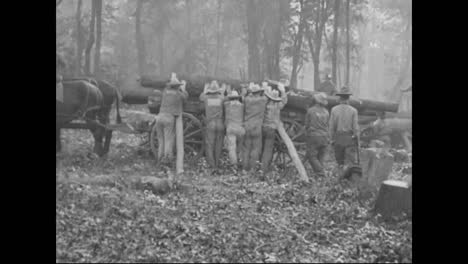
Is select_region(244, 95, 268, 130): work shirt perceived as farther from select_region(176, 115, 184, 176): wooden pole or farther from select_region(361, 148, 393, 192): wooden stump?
select_region(361, 148, 393, 192): wooden stump

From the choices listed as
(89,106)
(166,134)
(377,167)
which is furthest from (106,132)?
(377,167)

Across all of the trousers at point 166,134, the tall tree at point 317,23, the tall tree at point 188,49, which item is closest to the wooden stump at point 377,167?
the trousers at point 166,134

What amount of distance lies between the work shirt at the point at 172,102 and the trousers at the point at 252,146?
1.75 metres

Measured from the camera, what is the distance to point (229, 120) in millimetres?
13102

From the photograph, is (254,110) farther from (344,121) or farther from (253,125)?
(344,121)

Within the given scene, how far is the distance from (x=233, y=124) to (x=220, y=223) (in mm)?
5056

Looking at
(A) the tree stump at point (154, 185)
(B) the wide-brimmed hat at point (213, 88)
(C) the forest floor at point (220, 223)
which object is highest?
(B) the wide-brimmed hat at point (213, 88)

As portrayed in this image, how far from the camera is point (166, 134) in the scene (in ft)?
43.3

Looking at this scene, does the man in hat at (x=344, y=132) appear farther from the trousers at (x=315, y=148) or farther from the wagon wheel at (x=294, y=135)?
the wagon wheel at (x=294, y=135)

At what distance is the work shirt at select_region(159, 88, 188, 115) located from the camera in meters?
13.2

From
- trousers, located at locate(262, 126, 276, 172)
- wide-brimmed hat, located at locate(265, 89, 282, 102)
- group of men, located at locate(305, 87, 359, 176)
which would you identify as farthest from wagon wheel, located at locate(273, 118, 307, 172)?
wide-brimmed hat, located at locate(265, 89, 282, 102)

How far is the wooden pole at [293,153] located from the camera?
41.0 ft
